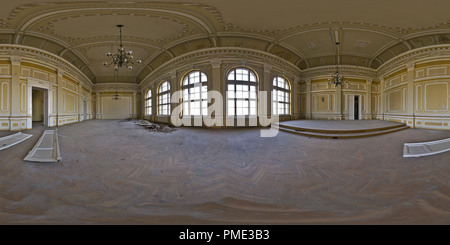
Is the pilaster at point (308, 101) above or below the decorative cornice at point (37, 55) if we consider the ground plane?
below

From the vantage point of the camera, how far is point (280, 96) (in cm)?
1314

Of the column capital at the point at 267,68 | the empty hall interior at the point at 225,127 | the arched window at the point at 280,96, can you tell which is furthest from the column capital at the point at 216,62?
the arched window at the point at 280,96

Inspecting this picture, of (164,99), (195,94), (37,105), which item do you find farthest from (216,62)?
(37,105)

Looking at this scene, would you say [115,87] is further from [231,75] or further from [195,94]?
[231,75]

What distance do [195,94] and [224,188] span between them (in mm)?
9473

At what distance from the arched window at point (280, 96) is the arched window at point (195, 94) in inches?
188

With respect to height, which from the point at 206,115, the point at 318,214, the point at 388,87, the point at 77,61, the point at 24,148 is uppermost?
the point at 77,61

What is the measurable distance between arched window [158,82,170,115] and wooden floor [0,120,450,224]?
9.90 m

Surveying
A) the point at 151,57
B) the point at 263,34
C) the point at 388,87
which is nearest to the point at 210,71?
the point at 263,34

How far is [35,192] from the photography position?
2.62 meters

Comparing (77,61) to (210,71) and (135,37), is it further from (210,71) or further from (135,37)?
(210,71)

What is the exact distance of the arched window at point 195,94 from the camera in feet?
36.6

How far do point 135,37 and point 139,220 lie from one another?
949 centimetres

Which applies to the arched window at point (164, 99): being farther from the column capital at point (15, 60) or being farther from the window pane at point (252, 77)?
the column capital at point (15, 60)
